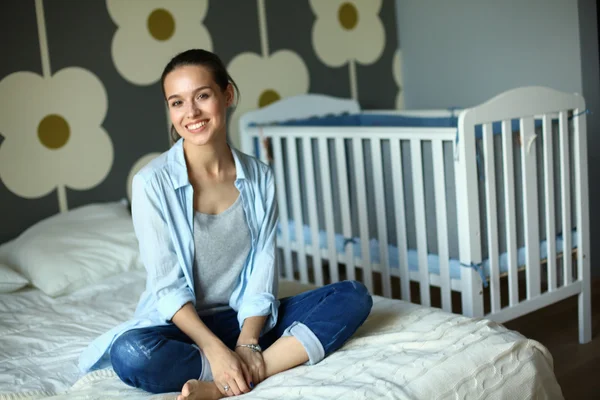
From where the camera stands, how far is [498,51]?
3.04 m

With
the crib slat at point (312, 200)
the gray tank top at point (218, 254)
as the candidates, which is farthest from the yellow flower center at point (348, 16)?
the gray tank top at point (218, 254)

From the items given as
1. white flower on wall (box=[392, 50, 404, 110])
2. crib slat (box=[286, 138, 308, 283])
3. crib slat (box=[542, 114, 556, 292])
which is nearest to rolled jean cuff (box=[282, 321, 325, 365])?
crib slat (box=[542, 114, 556, 292])

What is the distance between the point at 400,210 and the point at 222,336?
34.6 inches

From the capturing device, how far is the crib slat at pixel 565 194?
2.19 m

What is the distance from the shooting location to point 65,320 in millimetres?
1917

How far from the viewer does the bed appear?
1371mm

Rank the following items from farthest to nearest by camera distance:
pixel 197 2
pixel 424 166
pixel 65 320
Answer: pixel 197 2
pixel 424 166
pixel 65 320

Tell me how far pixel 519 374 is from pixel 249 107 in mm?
1824

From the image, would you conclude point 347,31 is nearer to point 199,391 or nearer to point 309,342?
point 309,342

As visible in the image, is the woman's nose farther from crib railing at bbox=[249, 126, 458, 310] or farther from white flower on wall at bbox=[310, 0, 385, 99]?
white flower on wall at bbox=[310, 0, 385, 99]

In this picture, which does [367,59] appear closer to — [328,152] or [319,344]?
[328,152]

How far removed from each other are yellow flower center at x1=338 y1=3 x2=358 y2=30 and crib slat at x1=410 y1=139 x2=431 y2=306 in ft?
4.27

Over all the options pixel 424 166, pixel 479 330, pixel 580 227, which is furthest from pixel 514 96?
pixel 479 330

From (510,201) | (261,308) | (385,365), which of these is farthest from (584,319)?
(261,308)
